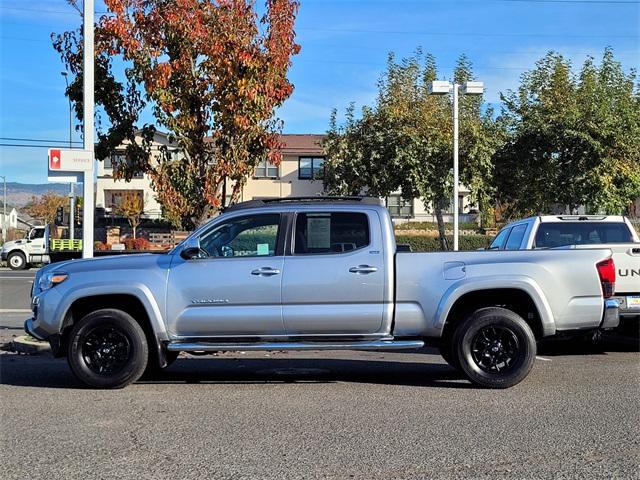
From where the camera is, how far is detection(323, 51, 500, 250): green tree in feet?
92.3

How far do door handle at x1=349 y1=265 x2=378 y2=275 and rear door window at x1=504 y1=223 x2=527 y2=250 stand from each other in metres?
4.32

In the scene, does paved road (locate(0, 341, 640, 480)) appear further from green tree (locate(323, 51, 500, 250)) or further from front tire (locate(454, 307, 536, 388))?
green tree (locate(323, 51, 500, 250))

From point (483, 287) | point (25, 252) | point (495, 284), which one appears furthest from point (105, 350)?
point (25, 252)

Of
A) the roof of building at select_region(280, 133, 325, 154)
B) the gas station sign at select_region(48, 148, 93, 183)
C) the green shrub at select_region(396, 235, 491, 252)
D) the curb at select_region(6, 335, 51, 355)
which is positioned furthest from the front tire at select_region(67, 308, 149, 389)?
the roof of building at select_region(280, 133, 325, 154)

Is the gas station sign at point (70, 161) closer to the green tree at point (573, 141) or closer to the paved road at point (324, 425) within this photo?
the paved road at point (324, 425)

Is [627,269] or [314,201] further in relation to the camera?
[627,269]

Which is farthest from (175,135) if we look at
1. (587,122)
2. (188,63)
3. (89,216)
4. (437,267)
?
(587,122)

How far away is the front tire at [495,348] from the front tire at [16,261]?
1216 inches

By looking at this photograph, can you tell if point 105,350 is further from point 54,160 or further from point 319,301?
point 54,160

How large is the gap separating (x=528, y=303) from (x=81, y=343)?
4876 mm

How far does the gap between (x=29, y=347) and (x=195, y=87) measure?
4.88 metres

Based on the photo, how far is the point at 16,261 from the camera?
3447cm

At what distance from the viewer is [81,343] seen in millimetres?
7777

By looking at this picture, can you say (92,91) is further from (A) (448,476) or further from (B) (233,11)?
(A) (448,476)
